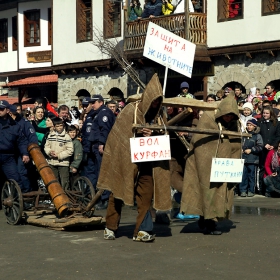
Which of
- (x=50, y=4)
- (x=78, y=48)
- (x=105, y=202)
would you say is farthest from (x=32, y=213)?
(x=50, y=4)

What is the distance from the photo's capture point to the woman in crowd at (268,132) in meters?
17.0

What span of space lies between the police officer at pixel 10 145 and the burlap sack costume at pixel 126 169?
3415 mm

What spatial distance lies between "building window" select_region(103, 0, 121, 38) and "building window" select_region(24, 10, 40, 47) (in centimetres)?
694

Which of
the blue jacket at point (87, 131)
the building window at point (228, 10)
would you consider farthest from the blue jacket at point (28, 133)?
the building window at point (228, 10)

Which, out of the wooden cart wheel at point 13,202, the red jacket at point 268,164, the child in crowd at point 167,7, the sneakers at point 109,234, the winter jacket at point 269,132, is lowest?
the sneakers at point 109,234

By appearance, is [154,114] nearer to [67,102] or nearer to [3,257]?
[3,257]

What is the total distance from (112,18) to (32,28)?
7.67m

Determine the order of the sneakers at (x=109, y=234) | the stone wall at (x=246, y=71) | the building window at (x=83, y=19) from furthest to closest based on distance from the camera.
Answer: the building window at (x=83, y=19), the stone wall at (x=246, y=71), the sneakers at (x=109, y=234)

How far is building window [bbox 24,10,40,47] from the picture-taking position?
121 feet

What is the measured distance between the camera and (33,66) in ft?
122

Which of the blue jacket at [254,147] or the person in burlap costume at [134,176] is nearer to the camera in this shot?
the person in burlap costume at [134,176]

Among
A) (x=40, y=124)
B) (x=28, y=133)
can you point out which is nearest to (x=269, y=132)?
(x=40, y=124)

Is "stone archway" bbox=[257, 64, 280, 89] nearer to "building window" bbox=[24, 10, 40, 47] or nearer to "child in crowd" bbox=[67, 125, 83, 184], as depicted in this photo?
"child in crowd" bbox=[67, 125, 83, 184]

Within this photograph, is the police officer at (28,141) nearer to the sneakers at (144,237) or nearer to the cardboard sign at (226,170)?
the sneakers at (144,237)
